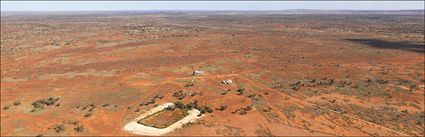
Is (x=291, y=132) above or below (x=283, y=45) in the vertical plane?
below

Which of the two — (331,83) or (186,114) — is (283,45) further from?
(186,114)

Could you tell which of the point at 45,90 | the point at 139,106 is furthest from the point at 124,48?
the point at 139,106

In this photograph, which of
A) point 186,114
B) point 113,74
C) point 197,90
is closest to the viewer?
point 186,114

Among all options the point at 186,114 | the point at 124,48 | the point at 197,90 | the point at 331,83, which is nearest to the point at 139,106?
the point at 186,114

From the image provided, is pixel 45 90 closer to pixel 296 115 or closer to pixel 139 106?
pixel 139 106

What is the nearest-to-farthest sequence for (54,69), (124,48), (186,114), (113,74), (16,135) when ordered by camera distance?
(16,135)
(186,114)
(113,74)
(54,69)
(124,48)

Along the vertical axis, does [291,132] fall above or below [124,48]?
below

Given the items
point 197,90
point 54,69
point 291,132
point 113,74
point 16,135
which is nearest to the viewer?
point 16,135

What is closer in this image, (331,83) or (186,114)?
(186,114)

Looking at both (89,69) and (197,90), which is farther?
(89,69)
